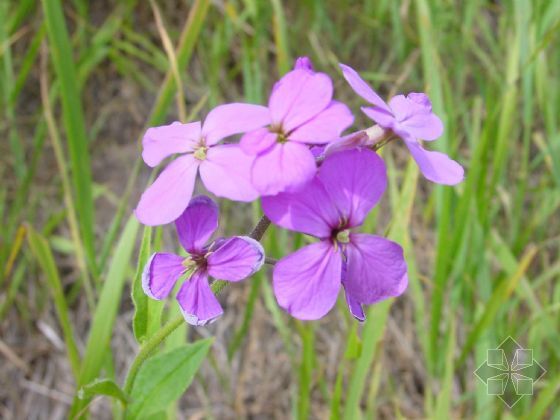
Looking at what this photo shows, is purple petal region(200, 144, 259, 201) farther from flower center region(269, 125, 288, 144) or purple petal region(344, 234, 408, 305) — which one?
purple petal region(344, 234, 408, 305)

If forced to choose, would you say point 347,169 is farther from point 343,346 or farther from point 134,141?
point 134,141

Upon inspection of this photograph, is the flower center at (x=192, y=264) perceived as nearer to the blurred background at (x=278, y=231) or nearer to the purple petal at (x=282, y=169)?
the purple petal at (x=282, y=169)

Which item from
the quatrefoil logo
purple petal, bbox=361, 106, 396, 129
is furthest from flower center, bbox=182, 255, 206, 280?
the quatrefoil logo

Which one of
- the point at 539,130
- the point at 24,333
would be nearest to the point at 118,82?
the point at 24,333

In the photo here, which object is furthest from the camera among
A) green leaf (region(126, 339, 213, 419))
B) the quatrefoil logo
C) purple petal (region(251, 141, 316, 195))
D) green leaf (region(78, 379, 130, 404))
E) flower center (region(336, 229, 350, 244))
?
the quatrefoil logo

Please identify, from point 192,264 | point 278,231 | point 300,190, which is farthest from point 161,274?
point 278,231
